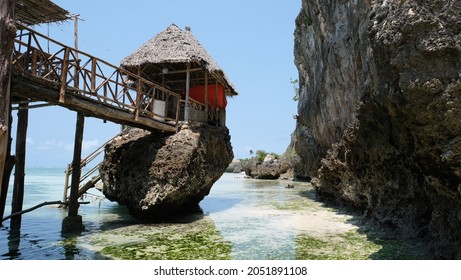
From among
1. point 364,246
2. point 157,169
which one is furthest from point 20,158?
point 364,246

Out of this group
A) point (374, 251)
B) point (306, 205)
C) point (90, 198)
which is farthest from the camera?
point (90, 198)

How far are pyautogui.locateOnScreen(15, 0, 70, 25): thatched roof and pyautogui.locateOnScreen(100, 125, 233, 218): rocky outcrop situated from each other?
4257 mm

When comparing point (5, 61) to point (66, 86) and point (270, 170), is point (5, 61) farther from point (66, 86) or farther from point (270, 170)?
point (270, 170)

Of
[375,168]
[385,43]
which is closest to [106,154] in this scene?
[375,168]

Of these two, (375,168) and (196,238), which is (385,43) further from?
(196,238)

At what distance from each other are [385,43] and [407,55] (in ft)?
1.37

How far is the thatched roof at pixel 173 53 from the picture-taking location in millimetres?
11992

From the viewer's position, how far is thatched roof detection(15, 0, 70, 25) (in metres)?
9.66

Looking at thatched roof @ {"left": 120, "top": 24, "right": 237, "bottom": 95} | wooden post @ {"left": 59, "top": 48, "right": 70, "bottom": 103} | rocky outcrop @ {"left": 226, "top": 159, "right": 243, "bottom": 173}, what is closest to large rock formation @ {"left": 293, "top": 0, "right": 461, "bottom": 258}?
thatched roof @ {"left": 120, "top": 24, "right": 237, "bottom": 95}

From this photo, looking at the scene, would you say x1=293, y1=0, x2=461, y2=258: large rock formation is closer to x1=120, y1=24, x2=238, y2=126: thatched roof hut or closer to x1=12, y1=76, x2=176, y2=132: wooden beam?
x1=120, y1=24, x2=238, y2=126: thatched roof hut

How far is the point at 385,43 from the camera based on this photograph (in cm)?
524

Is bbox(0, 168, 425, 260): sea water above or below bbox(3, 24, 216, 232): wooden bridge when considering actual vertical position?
below

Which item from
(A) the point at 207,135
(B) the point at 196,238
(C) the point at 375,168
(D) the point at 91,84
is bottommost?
(B) the point at 196,238

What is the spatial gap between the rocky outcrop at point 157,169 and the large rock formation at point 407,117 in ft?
15.7
